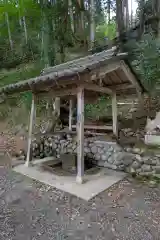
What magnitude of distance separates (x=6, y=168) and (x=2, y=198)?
1717 millimetres

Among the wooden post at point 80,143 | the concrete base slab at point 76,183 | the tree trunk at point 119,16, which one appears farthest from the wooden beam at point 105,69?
the tree trunk at point 119,16

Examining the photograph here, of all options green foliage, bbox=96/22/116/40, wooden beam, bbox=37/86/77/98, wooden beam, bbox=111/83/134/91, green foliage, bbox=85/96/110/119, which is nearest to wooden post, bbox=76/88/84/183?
wooden beam, bbox=37/86/77/98

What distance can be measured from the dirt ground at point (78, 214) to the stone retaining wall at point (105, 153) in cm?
47

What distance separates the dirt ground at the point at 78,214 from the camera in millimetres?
2379

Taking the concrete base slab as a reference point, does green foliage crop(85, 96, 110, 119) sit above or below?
above

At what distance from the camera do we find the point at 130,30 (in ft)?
35.8

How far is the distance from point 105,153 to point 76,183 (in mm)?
1340

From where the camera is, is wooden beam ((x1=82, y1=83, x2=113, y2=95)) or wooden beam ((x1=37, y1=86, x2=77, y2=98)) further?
wooden beam ((x1=37, y1=86, x2=77, y2=98))

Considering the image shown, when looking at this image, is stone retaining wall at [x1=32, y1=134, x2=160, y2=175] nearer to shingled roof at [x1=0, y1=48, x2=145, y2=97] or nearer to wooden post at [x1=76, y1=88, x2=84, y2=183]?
wooden post at [x1=76, y1=88, x2=84, y2=183]

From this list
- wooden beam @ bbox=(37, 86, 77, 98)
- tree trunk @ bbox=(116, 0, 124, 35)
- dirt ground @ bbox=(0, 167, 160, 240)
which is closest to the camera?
dirt ground @ bbox=(0, 167, 160, 240)

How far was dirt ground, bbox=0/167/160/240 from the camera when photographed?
2.38 m

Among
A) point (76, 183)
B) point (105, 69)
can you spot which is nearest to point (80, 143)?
point (76, 183)

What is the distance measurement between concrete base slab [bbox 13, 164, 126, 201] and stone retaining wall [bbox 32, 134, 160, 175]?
258mm

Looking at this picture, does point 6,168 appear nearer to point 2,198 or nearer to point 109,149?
point 2,198
